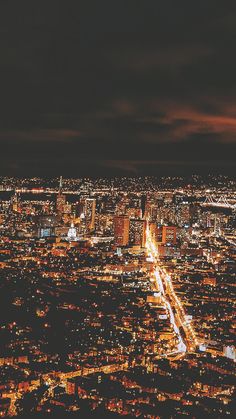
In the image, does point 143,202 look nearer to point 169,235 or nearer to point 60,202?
point 60,202

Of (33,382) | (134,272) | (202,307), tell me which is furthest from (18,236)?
(33,382)

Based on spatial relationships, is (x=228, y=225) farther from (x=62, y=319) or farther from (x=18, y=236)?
(x=62, y=319)

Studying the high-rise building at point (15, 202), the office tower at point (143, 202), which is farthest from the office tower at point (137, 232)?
the high-rise building at point (15, 202)

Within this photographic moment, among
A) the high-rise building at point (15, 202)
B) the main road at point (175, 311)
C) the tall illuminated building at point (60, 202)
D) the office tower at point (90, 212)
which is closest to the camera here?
the main road at point (175, 311)

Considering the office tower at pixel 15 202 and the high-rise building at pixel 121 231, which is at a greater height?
the office tower at pixel 15 202

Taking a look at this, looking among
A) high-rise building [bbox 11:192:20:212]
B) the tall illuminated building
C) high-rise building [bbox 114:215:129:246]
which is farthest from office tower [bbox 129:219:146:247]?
high-rise building [bbox 11:192:20:212]

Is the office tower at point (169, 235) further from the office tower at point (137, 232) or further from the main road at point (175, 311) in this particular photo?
the main road at point (175, 311)
